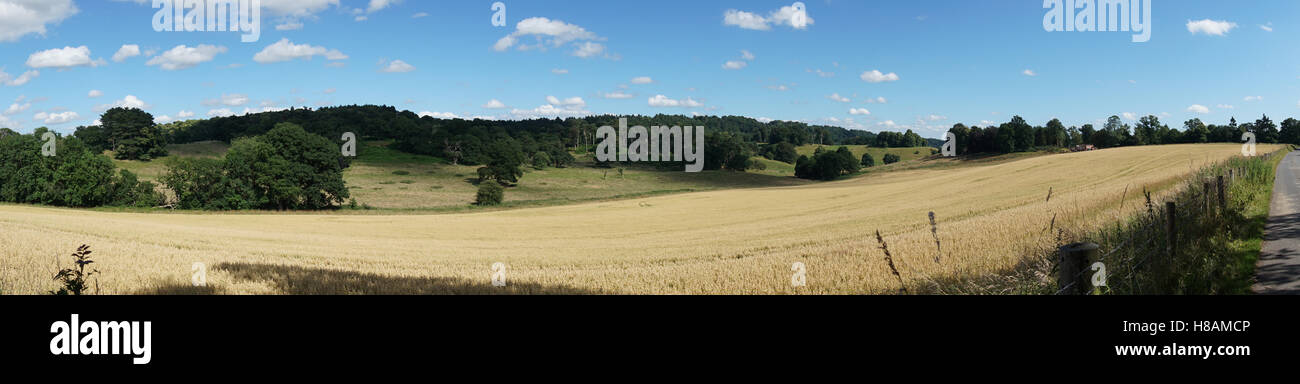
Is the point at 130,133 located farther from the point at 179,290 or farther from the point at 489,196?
the point at 179,290

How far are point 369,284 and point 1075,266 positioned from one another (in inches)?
438

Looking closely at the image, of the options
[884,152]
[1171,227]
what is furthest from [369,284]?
[884,152]

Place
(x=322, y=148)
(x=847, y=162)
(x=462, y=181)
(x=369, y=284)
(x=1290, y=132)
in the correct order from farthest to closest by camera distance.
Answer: (x=847, y=162)
(x=1290, y=132)
(x=462, y=181)
(x=322, y=148)
(x=369, y=284)

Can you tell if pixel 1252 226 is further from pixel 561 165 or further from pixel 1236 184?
pixel 561 165

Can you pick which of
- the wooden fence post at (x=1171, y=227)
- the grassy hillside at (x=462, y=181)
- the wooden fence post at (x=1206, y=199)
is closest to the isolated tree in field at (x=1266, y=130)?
the grassy hillside at (x=462, y=181)

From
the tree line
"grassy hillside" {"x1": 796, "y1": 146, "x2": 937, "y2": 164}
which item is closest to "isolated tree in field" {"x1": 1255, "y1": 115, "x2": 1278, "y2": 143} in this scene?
the tree line

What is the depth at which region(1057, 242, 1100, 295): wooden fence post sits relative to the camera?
21.1ft

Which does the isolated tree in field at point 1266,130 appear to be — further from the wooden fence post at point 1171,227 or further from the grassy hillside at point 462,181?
the wooden fence post at point 1171,227

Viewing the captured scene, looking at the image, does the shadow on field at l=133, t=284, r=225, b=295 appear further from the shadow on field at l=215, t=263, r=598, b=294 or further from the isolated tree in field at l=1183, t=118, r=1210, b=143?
the isolated tree in field at l=1183, t=118, r=1210, b=143

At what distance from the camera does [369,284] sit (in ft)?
40.1
